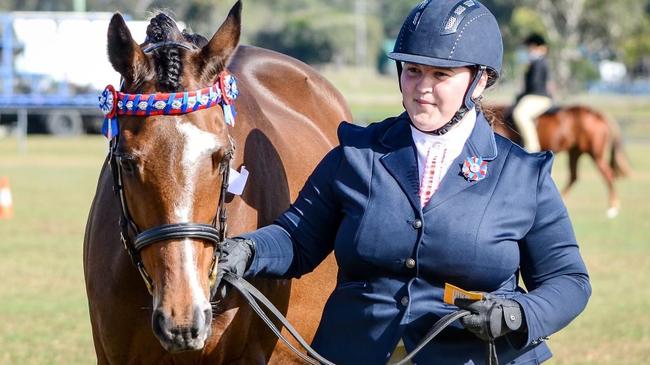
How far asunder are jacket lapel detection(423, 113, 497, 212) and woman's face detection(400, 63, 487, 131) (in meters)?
0.13

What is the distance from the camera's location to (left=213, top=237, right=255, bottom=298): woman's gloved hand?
362cm

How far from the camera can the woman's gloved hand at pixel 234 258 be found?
3624 millimetres

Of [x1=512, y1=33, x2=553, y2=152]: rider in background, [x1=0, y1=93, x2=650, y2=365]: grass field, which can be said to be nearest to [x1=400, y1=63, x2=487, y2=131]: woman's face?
[x1=0, y1=93, x2=650, y2=365]: grass field

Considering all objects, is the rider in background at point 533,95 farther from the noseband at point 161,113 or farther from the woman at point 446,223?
the noseband at point 161,113

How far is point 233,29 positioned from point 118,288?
1084 mm

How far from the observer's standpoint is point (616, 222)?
1584 cm

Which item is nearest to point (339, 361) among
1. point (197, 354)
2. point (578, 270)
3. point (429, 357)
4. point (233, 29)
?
point (429, 357)

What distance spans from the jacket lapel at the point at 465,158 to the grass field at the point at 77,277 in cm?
410

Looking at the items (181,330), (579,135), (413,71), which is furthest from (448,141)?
(579,135)

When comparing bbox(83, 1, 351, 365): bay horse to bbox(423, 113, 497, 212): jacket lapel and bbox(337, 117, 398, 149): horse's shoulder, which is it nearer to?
bbox(337, 117, 398, 149): horse's shoulder

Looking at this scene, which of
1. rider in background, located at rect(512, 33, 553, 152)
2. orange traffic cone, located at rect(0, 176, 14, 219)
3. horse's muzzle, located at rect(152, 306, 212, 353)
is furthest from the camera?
rider in background, located at rect(512, 33, 553, 152)

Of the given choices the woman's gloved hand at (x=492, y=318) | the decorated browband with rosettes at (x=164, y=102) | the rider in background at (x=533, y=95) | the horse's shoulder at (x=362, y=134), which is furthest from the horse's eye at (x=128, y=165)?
the rider in background at (x=533, y=95)

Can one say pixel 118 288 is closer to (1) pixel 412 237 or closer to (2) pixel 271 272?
(2) pixel 271 272

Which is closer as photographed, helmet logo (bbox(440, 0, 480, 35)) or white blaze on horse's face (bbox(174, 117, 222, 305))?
white blaze on horse's face (bbox(174, 117, 222, 305))
